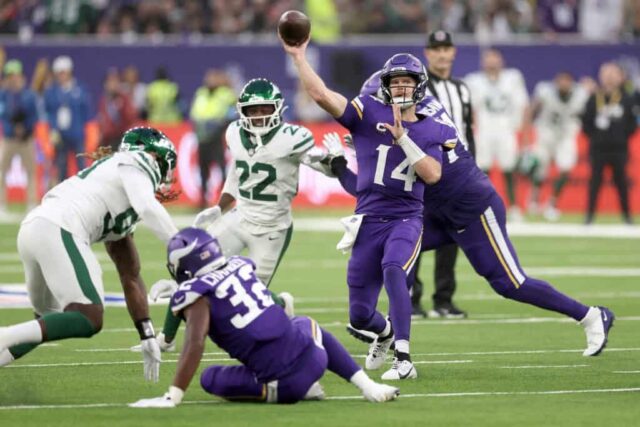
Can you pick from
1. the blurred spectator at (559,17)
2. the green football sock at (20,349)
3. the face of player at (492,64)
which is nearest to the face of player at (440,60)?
the green football sock at (20,349)

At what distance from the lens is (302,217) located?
22.9 m

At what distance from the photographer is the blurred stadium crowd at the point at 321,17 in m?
27.3

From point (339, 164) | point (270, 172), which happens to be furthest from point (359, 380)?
point (270, 172)

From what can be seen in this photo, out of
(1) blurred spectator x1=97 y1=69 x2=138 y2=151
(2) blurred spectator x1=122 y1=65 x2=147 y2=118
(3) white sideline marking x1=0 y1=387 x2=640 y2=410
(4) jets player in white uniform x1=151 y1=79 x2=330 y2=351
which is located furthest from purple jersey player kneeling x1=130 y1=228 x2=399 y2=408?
(2) blurred spectator x1=122 y1=65 x2=147 y2=118

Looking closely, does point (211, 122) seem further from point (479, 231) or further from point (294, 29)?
point (294, 29)

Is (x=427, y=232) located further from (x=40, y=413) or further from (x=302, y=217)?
(x=302, y=217)

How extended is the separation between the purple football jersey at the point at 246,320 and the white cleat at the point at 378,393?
385 millimetres

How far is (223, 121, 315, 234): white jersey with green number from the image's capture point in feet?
33.5

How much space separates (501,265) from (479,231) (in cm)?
31

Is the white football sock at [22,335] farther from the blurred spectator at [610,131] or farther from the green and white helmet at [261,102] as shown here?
the blurred spectator at [610,131]

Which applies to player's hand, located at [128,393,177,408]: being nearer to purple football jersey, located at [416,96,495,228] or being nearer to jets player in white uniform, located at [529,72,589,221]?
purple football jersey, located at [416,96,495,228]

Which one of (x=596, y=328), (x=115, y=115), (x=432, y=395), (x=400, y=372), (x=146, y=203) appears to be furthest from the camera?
(x=115, y=115)

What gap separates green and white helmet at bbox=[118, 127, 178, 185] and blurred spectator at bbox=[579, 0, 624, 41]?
19167mm

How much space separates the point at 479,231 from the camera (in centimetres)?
990
